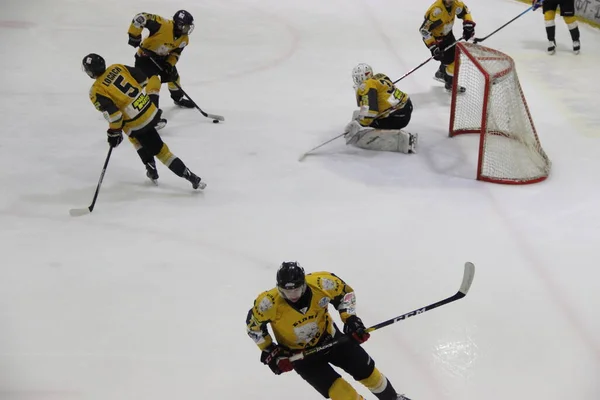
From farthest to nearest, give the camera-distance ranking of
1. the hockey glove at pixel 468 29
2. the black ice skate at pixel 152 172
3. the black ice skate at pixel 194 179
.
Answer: the hockey glove at pixel 468 29 → the black ice skate at pixel 152 172 → the black ice skate at pixel 194 179

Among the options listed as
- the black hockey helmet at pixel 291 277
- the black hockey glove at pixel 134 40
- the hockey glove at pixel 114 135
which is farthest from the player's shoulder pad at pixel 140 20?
the black hockey helmet at pixel 291 277

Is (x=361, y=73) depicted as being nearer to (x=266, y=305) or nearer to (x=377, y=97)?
(x=377, y=97)

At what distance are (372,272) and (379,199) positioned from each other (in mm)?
870

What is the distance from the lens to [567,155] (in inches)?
196

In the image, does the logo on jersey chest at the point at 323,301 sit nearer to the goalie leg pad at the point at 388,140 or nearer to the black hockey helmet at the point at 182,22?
the goalie leg pad at the point at 388,140

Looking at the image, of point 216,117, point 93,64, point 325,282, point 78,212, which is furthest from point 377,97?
point 325,282

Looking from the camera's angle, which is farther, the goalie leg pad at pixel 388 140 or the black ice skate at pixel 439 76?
the black ice skate at pixel 439 76

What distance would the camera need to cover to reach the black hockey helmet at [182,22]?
5.08 m

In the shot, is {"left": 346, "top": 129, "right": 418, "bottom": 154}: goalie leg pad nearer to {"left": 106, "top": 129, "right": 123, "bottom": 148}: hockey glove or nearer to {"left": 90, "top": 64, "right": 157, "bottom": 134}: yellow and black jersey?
{"left": 90, "top": 64, "right": 157, "bottom": 134}: yellow and black jersey

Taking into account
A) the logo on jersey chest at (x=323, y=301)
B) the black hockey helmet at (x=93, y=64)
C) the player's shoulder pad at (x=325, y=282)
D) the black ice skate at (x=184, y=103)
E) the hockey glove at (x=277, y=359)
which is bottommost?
the black ice skate at (x=184, y=103)

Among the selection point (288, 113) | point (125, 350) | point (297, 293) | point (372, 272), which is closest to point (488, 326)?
point (372, 272)

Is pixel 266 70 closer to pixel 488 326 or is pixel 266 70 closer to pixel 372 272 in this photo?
pixel 372 272

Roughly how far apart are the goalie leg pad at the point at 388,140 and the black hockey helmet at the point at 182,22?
1506mm

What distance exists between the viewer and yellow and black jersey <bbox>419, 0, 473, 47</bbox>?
5.77 meters
